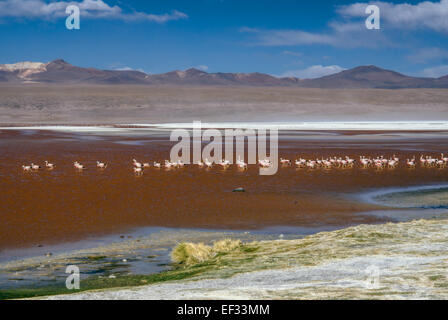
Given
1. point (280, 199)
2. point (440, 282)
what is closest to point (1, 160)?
point (280, 199)

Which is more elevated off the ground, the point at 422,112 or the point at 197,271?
the point at 422,112

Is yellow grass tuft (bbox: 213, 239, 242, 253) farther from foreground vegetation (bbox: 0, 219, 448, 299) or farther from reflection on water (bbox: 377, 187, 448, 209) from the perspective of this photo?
reflection on water (bbox: 377, 187, 448, 209)

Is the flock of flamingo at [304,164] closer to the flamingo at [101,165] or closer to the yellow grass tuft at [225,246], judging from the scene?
the flamingo at [101,165]

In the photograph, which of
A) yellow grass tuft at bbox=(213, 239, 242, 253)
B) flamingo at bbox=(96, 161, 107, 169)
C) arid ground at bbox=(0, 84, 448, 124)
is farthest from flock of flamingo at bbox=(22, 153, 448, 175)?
arid ground at bbox=(0, 84, 448, 124)

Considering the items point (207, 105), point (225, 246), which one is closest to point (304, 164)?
point (225, 246)

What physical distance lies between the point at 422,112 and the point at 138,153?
68623 millimetres

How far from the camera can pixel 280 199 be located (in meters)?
16.6

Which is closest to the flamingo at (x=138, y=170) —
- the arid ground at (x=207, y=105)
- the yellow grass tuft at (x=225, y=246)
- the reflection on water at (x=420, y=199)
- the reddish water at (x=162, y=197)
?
the reddish water at (x=162, y=197)

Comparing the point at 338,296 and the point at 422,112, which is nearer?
the point at 338,296

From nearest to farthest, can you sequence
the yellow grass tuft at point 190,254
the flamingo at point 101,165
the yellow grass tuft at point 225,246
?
the yellow grass tuft at point 190,254 → the yellow grass tuft at point 225,246 → the flamingo at point 101,165

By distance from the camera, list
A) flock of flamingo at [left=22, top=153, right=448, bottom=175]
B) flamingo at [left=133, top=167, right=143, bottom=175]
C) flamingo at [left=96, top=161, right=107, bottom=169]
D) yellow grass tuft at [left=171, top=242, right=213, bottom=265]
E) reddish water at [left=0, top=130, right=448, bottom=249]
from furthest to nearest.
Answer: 1. flock of flamingo at [left=22, top=153, right=448, bottom=175]
2. flamingo at [left=96, top=161, right=107, bottom=169]
3. flamingo at [left=133, top=167, right=143, bottom=175]
4. reddish water at [left=0, top=130, right=448, bottom=249]
5. yellow grass tuft at [left=171, top=242, right=213, bottom=265]

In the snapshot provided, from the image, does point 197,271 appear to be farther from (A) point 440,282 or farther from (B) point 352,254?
(A) point 440,282
